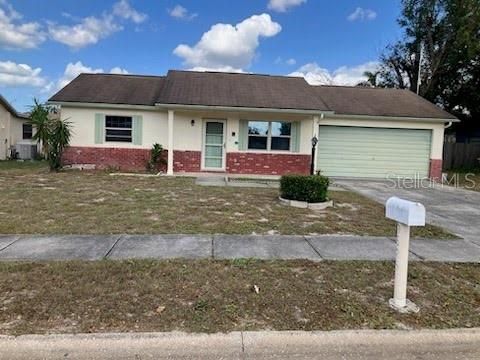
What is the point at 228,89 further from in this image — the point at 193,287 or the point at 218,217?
the point at 193,287

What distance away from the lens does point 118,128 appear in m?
15.4

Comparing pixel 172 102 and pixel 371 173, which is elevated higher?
pixel 172 102

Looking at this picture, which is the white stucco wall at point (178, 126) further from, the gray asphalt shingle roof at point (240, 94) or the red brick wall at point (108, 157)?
the gray asphalt shingle roof at point (240, 94)

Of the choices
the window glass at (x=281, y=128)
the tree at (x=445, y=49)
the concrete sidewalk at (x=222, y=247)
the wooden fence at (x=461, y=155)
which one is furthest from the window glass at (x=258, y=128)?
the tree at (x=445, y=49)

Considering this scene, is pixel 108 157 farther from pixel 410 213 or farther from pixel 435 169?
pixel 410 213

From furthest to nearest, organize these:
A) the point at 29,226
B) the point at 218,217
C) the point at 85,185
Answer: the point at 85,185, the point at 218,217, the point at 29,226

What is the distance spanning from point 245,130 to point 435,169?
7.89m

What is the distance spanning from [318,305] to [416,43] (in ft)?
87.9

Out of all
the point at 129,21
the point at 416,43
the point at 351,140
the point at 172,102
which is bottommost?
the point at 351,140

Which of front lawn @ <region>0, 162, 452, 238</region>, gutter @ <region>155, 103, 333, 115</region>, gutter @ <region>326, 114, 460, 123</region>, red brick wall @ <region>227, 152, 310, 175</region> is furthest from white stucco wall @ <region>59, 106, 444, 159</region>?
front lawn @ <region>0, 162, 452, 238</region>

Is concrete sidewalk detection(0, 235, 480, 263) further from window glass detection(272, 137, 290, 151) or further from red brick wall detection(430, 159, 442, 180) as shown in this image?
red brick wall detection(430, 159, 442, 180)

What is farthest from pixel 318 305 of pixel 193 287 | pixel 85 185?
pixel 85 185

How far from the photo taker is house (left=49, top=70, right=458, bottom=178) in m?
14.9

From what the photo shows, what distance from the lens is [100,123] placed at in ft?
49.7
